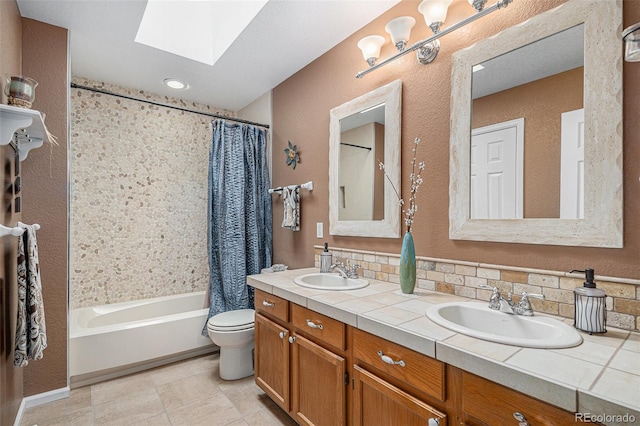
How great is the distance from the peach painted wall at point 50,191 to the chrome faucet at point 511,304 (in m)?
2.67

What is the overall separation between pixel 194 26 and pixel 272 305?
88.9 inches

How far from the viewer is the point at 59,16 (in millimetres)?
1992

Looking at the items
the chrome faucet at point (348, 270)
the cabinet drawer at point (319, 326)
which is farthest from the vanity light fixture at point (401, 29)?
the cabinet drawer at point (319, 326)

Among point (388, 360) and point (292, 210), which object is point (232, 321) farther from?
point (388, 360)

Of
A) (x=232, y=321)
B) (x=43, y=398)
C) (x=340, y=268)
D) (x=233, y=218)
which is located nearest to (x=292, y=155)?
(x=233, y=218)

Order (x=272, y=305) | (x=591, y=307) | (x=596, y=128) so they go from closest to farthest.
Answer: (x=591, y=307)
(x=596, y=128)
(x=272, y=305)

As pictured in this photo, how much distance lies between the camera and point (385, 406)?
1.17 meters

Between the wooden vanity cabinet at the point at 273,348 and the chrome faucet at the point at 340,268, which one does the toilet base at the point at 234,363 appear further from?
the chrome faucet at the point at 340,268

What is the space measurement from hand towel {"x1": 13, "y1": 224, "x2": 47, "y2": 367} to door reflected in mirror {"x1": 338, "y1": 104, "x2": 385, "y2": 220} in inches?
70.8

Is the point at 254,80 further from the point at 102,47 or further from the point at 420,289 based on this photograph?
the point at 420,289

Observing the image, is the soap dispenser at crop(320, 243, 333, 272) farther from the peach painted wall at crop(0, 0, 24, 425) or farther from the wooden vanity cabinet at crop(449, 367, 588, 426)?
the peach painted wall at crop(0, 0, 24, 425)

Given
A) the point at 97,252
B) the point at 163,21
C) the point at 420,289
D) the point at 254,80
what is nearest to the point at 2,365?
the point at 97,252

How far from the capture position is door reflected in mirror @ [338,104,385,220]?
1994mm

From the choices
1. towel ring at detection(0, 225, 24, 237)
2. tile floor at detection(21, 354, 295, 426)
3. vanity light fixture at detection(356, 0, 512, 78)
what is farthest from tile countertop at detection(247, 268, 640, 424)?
towel ring at detection(0, 225, 24, 237)
